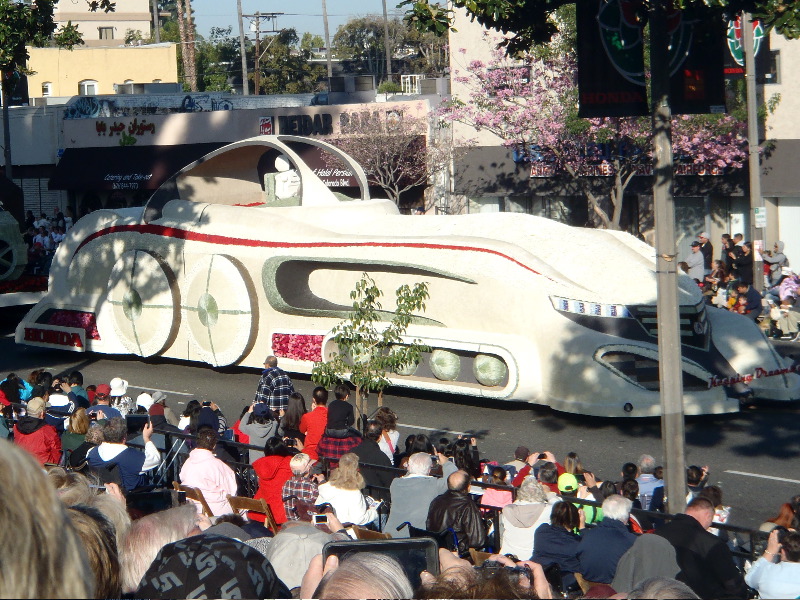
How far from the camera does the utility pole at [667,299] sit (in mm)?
8703

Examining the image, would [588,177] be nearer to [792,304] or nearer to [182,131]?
[792,304]

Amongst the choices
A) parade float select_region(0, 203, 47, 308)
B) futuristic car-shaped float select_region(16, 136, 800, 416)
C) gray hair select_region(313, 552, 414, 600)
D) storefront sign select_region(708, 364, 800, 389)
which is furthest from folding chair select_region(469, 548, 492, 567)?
parade float select_region(0, 203, 47, 308)

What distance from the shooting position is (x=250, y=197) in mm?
21266

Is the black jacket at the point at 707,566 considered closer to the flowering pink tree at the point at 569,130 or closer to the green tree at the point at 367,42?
the flowering pink tree at the point at 569,130

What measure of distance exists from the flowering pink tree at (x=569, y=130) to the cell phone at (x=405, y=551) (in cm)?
2364

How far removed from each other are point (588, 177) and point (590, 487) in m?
21.6

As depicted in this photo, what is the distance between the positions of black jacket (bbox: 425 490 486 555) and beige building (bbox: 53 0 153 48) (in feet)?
254

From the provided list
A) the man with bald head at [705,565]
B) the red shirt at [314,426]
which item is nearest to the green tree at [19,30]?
the red shirt at [314,426]

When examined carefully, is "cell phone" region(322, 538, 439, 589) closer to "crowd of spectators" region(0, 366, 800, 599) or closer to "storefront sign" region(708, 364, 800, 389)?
"crowd of spectators" region(0, 366, 800, 599)

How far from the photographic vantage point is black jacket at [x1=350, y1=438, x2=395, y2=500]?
34.1 feet

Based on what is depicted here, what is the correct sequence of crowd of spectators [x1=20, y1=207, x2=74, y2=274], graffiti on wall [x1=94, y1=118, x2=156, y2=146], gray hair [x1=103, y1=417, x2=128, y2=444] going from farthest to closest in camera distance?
graffiti on wall [x1=94, y1=118, x2=156, y2=146], crowd of spectators [x1=20, y1=207, x2=74, y2=274], gray hair [x1=103, y1=417, x2=128, y2=444]

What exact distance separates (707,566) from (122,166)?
34.7 metres

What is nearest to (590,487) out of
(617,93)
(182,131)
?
(617,93)

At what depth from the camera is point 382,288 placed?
16562mm
